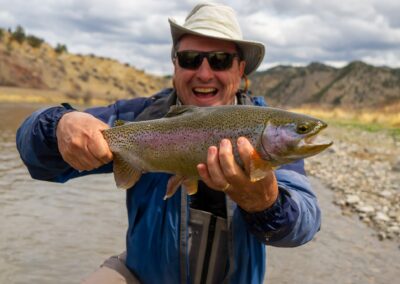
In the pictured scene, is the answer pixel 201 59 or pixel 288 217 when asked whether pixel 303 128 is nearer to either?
pixel 288 217

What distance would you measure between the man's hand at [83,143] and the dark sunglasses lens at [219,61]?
101 centimetres

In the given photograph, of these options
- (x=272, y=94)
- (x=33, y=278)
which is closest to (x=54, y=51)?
(x=33, y=278)

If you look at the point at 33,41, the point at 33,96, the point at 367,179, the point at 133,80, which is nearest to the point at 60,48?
the point at 33,41

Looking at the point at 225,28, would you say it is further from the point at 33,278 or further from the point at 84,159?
the point at 33,278

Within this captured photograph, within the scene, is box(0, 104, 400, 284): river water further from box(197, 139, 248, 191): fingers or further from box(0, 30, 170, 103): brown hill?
box(0, 30, 170, 103): brown hill

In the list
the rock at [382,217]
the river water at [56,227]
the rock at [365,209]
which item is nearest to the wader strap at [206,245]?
the river water at [56,227]

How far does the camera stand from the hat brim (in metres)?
3.71

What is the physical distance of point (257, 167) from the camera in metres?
2.58

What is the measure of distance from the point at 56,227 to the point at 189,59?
459cm

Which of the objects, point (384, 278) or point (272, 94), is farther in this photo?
point (272, 94)

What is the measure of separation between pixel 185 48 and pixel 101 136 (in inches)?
44.0

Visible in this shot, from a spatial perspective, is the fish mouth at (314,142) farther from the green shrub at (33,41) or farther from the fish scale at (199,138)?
the green shrub at (33,41)

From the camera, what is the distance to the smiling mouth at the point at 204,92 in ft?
12.4

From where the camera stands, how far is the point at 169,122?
2988 mm
